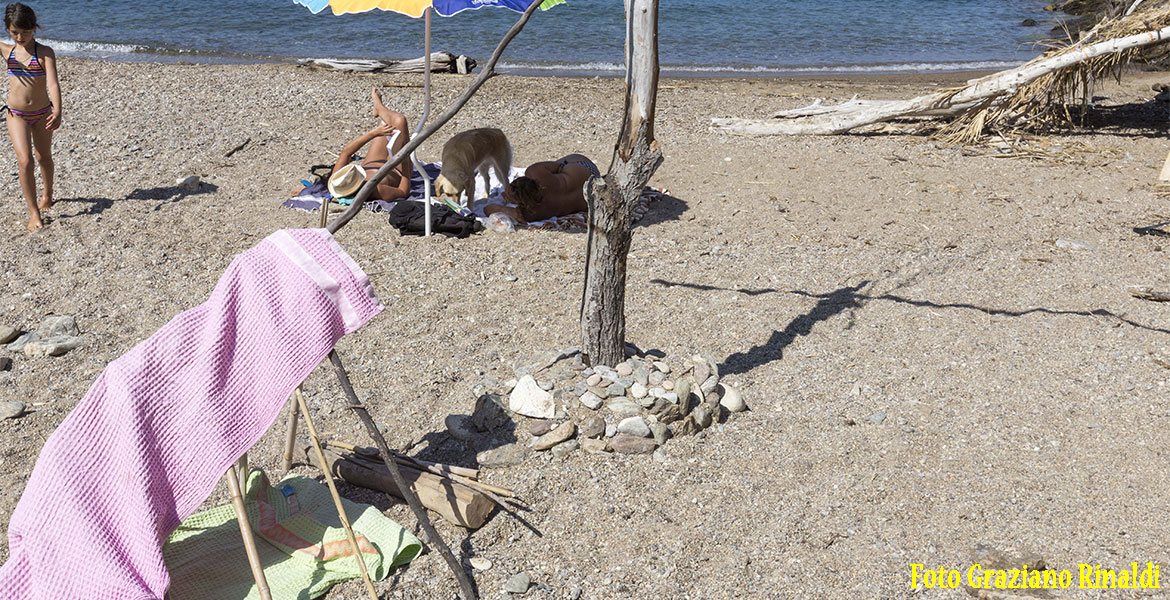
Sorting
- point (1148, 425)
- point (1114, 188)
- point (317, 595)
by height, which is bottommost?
point (317, 595)

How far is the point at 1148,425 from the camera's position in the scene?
4.14m

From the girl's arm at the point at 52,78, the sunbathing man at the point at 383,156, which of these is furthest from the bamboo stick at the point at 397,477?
the girl's arm at the point at 52,78

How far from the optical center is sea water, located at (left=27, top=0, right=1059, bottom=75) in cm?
1678

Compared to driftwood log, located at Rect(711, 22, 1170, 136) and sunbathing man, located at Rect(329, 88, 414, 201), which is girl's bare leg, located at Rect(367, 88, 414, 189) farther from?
driftwood log, located at Rect(711, 22, 1170, 136)

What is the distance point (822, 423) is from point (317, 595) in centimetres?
233

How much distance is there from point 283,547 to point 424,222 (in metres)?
3.70

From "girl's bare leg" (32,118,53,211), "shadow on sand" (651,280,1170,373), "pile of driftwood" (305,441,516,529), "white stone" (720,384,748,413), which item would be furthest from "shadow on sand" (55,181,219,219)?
"white stone" (720,384,748,413)

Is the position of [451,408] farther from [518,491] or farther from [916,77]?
[916,77]

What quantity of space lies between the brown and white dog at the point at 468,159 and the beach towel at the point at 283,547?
368 cm

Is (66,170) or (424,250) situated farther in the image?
(66,170)

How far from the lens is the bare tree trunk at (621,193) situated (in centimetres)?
388

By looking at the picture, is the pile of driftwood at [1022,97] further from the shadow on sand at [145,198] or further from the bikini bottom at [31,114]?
the bikini bottom at [31,114]

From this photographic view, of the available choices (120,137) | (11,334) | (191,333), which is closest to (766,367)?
(191,333)

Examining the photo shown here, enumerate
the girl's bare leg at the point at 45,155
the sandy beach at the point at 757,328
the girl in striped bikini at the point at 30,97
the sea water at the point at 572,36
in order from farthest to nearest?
the sea water at the point at 572,36 → the girl's bare leg at the point at 45,155 → the girl in striped bikini at the point at 30,97 → the sandy beach at the point at 757,328
